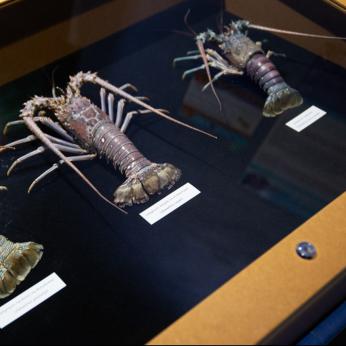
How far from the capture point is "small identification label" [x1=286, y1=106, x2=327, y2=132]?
2402 mm

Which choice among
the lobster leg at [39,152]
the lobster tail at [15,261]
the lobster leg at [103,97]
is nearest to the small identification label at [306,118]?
the lobster leg at [103,97]

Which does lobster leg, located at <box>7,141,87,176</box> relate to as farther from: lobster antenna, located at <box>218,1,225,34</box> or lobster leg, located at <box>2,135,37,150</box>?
lobster antenna, located at <box>218,1,225,34</box>

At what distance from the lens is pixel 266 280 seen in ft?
5.36

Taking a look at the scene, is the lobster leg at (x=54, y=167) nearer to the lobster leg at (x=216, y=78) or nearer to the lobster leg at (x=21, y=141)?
the lobster leg at (x=21, y=141)

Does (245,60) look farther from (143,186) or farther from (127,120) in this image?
(143,186)

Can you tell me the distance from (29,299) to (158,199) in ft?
1.86

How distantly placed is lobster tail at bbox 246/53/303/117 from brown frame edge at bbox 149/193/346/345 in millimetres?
767

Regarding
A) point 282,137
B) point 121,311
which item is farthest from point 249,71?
point 121,311

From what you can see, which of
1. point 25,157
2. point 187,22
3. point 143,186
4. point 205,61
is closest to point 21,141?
point 25,157

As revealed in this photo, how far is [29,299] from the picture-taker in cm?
183

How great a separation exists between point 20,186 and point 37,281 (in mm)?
435

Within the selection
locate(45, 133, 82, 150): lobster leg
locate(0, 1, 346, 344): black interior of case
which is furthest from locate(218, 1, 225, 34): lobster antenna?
locate(45, 133, 82, 150): lobster leg

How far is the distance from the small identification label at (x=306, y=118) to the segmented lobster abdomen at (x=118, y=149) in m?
0.64

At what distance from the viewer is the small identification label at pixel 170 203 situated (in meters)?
2.05
